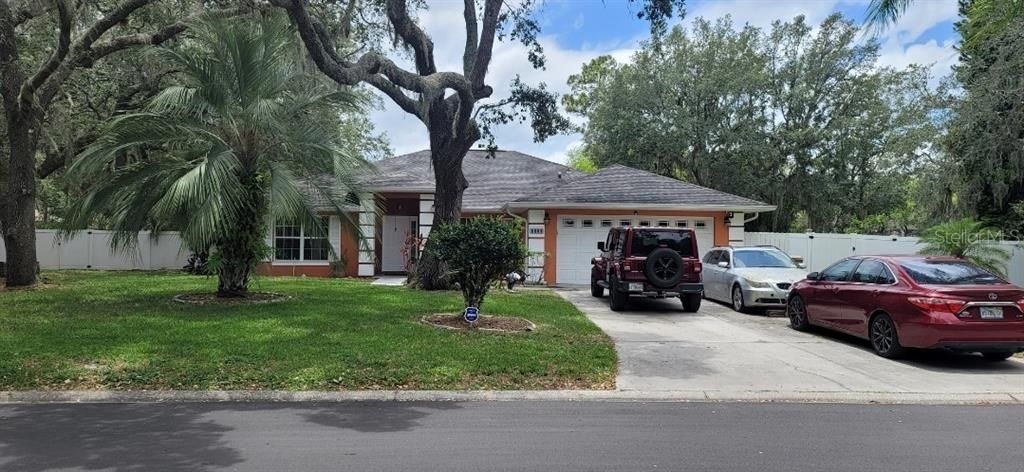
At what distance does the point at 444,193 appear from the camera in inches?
637

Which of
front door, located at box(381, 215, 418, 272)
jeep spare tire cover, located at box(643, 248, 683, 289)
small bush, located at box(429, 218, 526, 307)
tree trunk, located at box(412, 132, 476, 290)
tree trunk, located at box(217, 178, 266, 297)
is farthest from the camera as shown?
front door, located at box(381, 215, 418, 272)

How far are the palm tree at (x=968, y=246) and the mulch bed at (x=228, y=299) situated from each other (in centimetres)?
1335

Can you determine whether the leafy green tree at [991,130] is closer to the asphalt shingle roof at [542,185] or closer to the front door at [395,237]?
the asphalt shingle roof at [542,185]

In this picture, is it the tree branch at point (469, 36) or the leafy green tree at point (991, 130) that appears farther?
the tree branch at point (469, 36)

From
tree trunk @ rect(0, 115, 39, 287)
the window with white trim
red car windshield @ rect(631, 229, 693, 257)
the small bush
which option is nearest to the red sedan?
red car windshield @ rect(631, 229, 693, 257)

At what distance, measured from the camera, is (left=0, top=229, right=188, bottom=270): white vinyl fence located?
79.0 feet

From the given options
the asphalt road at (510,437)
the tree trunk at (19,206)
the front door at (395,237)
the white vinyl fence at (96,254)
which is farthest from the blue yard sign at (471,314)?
the white vinyl fence at (96,254)

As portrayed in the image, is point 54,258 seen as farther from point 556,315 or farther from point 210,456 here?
point 210,456

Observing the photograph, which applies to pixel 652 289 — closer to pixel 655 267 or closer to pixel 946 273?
pixel 655 267

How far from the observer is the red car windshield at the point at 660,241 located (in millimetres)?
13805

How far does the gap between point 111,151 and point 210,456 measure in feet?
28.2

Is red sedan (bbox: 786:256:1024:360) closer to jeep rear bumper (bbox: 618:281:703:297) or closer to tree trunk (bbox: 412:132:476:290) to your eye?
jeep rear bumper (bbox: 618:281:703:297)

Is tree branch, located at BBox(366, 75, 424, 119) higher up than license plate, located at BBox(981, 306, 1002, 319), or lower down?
higher up

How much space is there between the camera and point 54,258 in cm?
2434
